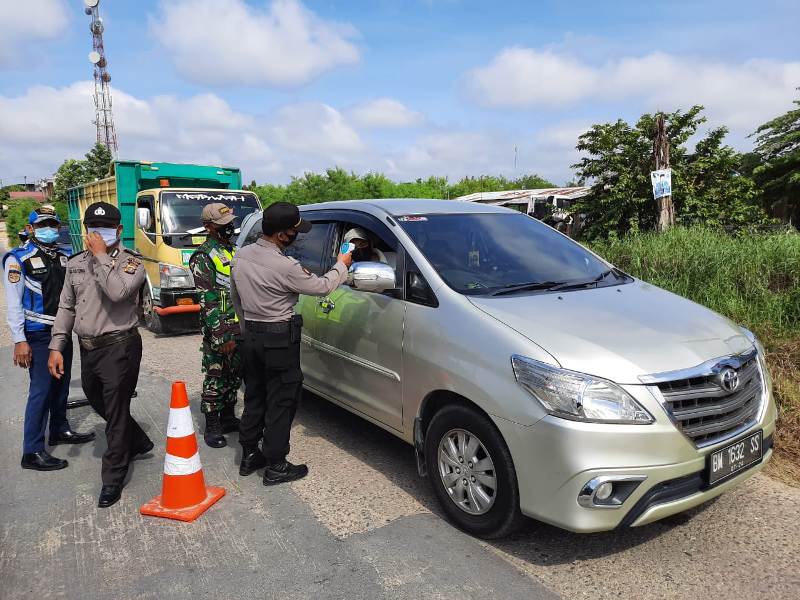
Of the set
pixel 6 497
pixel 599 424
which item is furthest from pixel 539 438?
pixel 6 497

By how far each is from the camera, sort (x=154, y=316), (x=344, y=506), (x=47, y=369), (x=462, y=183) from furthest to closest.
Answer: (x=462, y=183) → (x=154, y=316) → (x=47, y=369) → (x=344, y=506)

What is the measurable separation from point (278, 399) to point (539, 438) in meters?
1.75

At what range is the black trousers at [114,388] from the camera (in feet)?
11.9

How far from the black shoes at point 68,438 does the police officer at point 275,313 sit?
68.4 inches

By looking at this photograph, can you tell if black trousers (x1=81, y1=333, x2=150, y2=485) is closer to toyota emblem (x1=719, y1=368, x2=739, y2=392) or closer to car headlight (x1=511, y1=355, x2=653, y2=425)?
car headlight (x1=511, y1=355, x2=653, y2=425)

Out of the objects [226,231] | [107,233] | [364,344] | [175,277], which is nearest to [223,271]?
[226,231]

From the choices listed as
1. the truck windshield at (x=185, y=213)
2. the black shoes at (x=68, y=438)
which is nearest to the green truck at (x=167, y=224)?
the truck windshield at (x=185, y=213)

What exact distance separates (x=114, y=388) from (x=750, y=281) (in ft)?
19.1

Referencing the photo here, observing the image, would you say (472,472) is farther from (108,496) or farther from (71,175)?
(71,175)

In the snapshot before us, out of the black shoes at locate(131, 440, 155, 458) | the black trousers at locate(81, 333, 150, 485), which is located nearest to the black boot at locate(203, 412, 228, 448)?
the black shoes at locate(131, 440, 155, 458)

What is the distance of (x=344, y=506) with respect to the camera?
3.55 meters

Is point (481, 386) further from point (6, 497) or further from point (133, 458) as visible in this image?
point (6, 497)

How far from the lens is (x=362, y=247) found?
4164 mm

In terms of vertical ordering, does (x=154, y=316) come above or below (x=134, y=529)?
above
